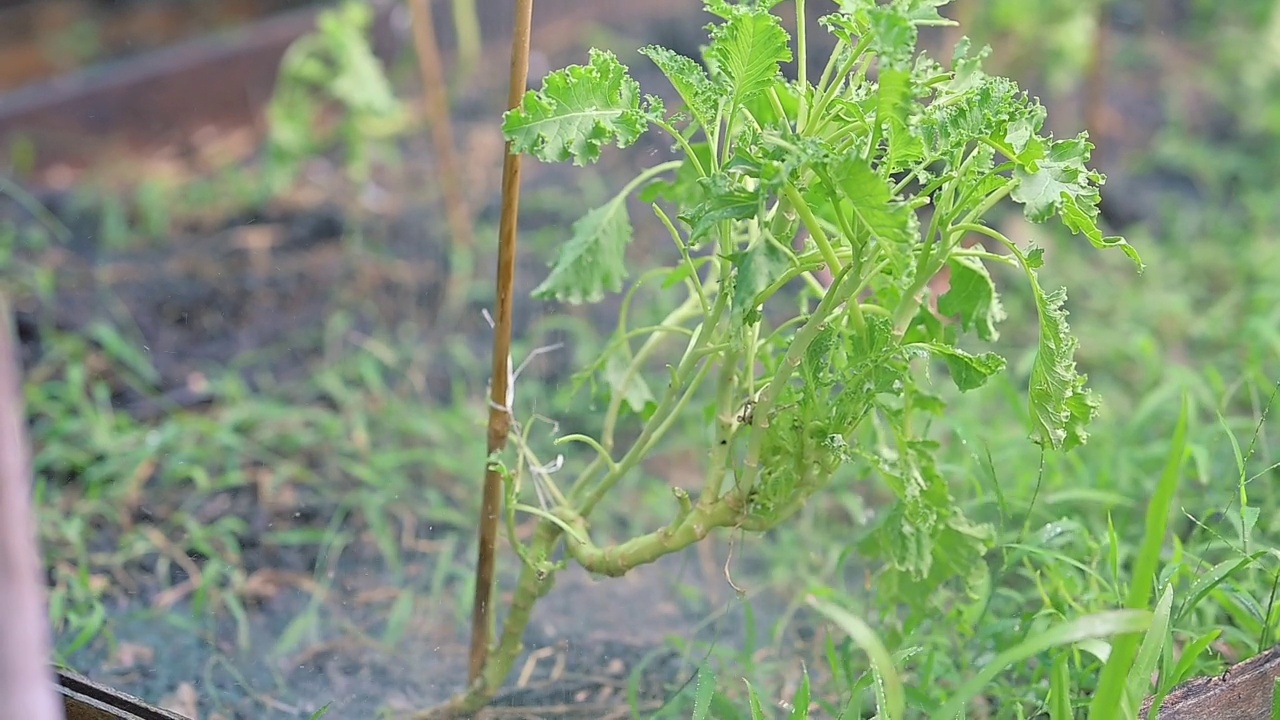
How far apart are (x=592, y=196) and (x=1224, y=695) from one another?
2.45 meters

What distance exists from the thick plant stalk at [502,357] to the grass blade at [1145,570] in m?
0.67

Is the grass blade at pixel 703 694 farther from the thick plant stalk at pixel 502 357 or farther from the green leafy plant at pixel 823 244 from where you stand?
the thick plant stalk at pixel 502 357

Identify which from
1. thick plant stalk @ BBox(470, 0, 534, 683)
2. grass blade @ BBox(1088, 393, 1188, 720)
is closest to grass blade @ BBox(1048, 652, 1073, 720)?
grass blade @ BBox(1088, 393, 1188, 720)

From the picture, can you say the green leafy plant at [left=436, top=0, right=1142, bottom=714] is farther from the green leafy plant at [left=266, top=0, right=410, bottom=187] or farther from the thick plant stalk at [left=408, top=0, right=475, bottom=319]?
the green leafy plant at [left=266, top=0, right=410, bottom=187]

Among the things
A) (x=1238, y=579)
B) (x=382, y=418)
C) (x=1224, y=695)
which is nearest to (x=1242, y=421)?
(x=1238, y=579)

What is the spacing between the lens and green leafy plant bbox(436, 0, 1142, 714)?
105 cm

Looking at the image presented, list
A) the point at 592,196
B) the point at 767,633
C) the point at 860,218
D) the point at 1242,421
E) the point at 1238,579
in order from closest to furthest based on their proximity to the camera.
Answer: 1. the point at 860,218
2. the point at 1238,579
3. the point at 767,633
4. the point at 1242,421
5. the point at 592,196

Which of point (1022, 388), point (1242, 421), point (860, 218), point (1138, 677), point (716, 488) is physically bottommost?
point (1022, 388)

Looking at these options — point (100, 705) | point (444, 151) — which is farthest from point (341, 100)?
point (100, 705)

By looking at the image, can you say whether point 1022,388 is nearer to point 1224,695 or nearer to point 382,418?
point 1224,695

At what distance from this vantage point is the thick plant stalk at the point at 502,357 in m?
1.24

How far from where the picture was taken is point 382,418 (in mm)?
2434

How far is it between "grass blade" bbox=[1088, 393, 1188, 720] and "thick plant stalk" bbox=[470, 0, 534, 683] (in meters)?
0.67

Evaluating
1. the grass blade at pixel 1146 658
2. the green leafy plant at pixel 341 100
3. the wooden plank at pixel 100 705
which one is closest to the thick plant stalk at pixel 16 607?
the wooden plank at pixel 100 705
